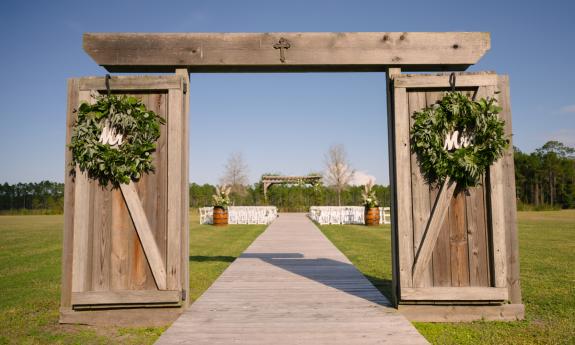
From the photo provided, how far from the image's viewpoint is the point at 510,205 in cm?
436

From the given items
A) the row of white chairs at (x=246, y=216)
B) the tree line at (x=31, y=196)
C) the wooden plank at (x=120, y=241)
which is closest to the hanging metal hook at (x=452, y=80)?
the wooden plank at (x=120, y=241)

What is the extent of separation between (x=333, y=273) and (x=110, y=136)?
4.24 meters

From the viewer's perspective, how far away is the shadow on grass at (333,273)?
5126mm

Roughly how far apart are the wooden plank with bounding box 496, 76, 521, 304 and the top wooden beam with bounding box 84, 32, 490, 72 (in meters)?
0.57

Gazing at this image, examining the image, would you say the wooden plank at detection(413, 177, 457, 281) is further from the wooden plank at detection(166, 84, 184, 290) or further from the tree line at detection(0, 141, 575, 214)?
the tree line at detection(0, 141, 575, 214)

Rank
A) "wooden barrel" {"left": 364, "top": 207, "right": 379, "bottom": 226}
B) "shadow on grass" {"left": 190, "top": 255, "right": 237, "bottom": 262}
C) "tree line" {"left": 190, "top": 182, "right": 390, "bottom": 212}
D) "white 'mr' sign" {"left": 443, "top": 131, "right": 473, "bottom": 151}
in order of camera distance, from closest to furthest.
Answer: "white 'mr' sign" {"left": 443, "top": 131, "right": 473, "bottom": 151} < "shadow on grass" {"left": 190, "top": 255, "right": 237, "bottom": 262} < "wooden barrel" {"left": 364, "top": 207, "right": 379, "bottom": 226} < "tree line" {"left": 190, "top": 182, "right": 390, "bottom": 212}

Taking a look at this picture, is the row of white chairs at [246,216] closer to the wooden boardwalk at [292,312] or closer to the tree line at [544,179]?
the wooden boardwalk at [292,312]

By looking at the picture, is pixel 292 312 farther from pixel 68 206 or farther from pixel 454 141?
pixel 68 206

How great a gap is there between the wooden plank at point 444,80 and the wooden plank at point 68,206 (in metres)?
3.85

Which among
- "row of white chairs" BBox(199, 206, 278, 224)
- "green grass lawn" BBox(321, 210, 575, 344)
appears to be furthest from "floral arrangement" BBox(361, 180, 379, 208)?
"green grass lawn" BBox(321, 210, 575, 344)

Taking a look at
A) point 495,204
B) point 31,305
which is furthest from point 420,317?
point 31,305

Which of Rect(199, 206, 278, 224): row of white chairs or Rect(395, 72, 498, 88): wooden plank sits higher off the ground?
Rect(395, 72, 498, 88): wooden plank

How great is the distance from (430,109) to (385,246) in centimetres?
702

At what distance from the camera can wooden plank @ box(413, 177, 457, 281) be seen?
4266 mm
